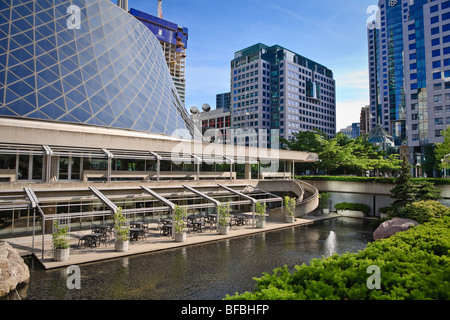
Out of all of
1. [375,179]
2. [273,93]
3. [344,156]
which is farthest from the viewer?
[273,93]

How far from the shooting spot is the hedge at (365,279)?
6.52 metres

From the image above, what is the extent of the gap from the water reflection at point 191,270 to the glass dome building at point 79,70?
796 inches

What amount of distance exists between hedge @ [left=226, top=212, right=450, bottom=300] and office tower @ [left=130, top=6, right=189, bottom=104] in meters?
179

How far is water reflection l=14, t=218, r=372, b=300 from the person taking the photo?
Answer: 1326cm

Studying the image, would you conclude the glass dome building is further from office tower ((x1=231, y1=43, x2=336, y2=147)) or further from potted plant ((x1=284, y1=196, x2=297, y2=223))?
office tower ((x1=231, y1=43, x2=336, y2=147))

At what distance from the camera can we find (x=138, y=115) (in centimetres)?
3775

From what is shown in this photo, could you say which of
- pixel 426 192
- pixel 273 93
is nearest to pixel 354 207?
pixel 426 192

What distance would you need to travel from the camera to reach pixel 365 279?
7.41 m

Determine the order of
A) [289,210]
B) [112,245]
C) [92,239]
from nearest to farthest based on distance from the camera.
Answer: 1. [92,239]
2. [112,245]
3. [289,210]

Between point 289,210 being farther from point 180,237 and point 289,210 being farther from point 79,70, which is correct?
point 79,70

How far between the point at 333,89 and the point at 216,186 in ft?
438

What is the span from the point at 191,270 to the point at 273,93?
115 metres

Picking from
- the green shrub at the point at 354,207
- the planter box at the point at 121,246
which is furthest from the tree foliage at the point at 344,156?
the planter box at the point at 121,246

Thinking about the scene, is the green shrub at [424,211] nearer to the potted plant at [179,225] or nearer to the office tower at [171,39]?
the potted plant at [179,225]
